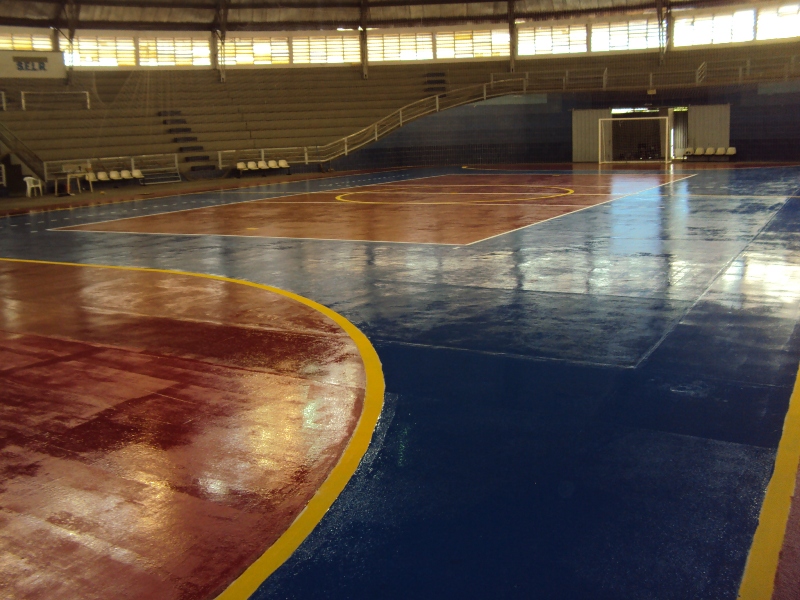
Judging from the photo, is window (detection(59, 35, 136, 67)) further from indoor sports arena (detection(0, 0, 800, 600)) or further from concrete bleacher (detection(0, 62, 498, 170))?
indoor sports arena (detection(0, 0, 800, 600))

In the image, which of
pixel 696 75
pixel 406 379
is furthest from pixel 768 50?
pixel 406 379

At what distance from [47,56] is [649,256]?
2375cm

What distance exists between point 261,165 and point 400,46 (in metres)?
10.6

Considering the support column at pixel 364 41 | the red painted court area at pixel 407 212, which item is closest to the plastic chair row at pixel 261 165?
the red painted court area at pixel 407 212

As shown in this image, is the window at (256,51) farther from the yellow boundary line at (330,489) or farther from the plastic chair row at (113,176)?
the yellow boundary line at (330,489)

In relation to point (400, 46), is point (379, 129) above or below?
below

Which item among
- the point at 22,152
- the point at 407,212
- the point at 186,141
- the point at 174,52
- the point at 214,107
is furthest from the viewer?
the point at 174,52

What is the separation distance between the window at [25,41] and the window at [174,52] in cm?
367

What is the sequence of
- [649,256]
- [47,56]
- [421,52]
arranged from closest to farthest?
[649,256] → [47,56] → [421,52]

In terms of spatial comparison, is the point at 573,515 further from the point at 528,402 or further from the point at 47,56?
the point at 47,56

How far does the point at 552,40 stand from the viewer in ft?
110

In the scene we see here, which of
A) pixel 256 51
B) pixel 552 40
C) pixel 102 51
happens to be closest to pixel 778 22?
pixel 552 40

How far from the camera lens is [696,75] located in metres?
29.5

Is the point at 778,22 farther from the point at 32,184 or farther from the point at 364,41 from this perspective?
the point at 32,184
